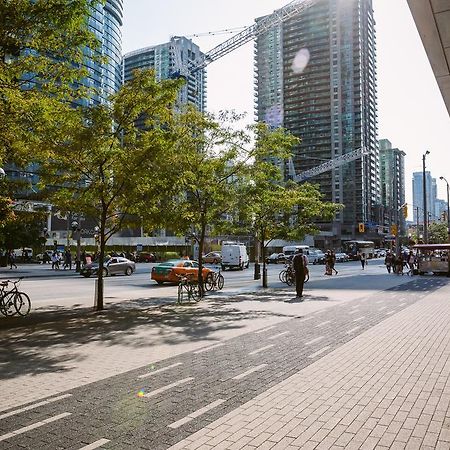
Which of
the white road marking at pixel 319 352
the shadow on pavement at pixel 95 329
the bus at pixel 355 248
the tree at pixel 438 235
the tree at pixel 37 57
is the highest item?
the tree at pixel 37 57

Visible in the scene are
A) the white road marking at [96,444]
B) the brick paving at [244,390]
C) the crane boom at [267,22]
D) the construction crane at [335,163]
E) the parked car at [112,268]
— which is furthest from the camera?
the construction crane at [335,163]

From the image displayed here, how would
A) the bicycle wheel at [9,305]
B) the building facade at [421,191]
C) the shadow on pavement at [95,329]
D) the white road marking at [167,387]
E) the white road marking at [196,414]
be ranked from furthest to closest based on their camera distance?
the building facade at [421,191] → the bicycle wheel at [9,305] → the shadow on pavement at [95,329] → the white road marking at [167,387] → the white road marking at [196,414]

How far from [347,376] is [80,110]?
424 inches

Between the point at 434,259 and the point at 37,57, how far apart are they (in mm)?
31399

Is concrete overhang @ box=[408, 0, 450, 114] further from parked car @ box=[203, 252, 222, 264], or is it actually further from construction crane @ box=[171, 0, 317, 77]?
construction crane @ box=[171, 0, 317, 77]

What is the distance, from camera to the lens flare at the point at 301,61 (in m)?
135

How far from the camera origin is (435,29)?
571 cm

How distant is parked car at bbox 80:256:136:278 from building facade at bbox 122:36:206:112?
79.9 metres

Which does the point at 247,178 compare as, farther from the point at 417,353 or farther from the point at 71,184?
the point at 417,353

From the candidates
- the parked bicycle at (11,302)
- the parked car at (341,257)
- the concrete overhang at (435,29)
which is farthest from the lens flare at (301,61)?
the concrete overhang at (435,29)

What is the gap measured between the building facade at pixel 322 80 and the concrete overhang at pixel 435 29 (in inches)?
4996

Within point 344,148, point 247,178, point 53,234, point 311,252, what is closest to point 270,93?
point 344,148

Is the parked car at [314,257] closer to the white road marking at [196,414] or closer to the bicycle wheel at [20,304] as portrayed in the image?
the bicycle wheel at [20,304]

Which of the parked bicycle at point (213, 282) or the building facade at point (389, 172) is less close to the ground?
the building facade at point (389, 172)
